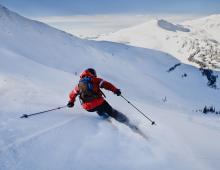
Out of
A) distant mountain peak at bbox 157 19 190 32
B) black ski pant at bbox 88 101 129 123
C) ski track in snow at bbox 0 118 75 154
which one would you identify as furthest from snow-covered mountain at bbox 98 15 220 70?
ski track in snow at bbox 0 118 75 154

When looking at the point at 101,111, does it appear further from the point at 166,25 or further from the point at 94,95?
the point at 166,25

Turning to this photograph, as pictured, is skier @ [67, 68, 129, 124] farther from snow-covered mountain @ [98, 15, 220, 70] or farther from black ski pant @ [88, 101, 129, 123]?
snow-covered mountain @ [98, 15, 220, 70]

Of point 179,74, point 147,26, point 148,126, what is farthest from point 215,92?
point 147,26

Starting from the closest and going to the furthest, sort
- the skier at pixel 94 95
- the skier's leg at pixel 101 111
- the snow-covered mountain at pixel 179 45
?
the skier at pixel 94 95, the skier's leg at pixel 101 111, the snow-covered mountain at pixel 179 45

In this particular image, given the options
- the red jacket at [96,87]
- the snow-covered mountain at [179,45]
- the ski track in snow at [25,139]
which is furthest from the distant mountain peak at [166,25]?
the ski track in snow at [25,139]

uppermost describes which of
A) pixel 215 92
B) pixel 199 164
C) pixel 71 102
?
pixel 71 102

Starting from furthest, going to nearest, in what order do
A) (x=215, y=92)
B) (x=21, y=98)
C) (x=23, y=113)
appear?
(x=215, y=92), (x=21, y=98), (x=23, y=113)

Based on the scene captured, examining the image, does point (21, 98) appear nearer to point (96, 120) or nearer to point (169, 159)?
point (96, 120)

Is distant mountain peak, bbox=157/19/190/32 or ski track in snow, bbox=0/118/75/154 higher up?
distant mountain peak, bbox=157/19/190/32

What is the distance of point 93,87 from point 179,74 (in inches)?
2929

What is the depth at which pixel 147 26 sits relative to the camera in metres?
169

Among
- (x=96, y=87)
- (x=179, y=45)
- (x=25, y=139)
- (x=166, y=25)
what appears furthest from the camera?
(x=166, y=25)

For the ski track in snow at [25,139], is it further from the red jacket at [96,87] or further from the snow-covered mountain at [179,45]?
the snow-covered mountain at [179,45]

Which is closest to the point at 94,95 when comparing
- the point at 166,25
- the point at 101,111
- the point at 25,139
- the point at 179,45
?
the point at 101,111
